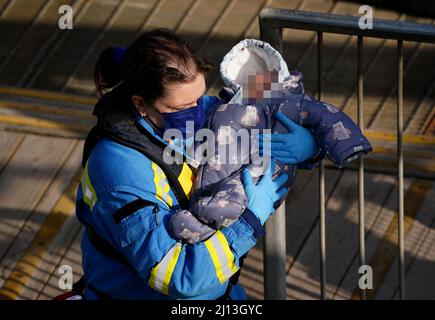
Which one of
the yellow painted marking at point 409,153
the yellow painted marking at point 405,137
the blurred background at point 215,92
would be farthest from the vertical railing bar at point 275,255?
the yellow painted marking at point 405,137

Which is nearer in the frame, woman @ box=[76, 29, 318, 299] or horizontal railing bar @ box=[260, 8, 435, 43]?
woman @ box=[76, 29, 318, 299]

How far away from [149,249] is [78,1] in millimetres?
4420

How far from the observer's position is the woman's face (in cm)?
313

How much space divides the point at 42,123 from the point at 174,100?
121 inches

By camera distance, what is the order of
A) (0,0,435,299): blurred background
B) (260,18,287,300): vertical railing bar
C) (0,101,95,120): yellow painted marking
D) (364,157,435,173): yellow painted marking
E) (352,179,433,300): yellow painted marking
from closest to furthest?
(260,18,287,300): vertical railing bar, (352,179,433,300): yellow painted marking, (0,0,435,299): blurred background, (364,157,435,173): yellow painted marking, (0,101,95,120): yellow painted marking

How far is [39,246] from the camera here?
543cm

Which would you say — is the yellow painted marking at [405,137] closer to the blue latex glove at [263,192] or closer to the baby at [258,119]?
the baby at [258,119]

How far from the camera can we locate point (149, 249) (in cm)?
302

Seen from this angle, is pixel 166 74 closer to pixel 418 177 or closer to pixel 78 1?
pixel 418 177

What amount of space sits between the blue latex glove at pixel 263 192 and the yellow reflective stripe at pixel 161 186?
242 mm

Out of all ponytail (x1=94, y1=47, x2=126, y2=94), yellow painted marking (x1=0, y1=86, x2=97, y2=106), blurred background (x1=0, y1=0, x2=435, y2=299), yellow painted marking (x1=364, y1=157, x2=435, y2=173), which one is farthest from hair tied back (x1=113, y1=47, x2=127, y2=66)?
yellow painted marking (x1=0, y1=86, x2=97, y2=106)

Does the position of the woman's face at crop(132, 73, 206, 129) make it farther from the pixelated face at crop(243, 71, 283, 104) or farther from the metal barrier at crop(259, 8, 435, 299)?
the metal barrier at crop(259, 8, 435, 299)

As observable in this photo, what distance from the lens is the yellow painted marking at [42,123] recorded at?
236 inches

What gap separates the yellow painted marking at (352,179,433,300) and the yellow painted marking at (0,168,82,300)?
1605 mm
